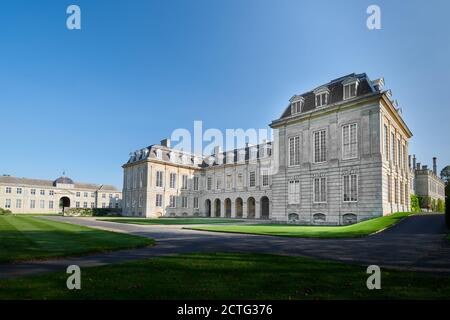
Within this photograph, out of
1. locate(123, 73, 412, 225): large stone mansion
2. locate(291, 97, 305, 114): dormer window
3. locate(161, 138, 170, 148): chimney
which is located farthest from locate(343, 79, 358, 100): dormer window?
locate(161, 138, 170, 148): chimney

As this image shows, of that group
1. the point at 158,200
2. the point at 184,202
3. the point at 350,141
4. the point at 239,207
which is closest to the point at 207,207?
the point at 184,202

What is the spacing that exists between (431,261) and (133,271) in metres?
8.90

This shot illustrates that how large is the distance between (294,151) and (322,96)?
7.19 metres

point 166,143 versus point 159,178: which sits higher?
point 166,143

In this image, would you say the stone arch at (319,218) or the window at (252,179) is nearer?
the stone arch at (319,218)

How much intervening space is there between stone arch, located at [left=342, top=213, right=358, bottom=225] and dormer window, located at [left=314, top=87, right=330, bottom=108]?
12.6 meters

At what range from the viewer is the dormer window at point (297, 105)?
124 feet

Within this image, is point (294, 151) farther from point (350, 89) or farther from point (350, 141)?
point (350, 89)

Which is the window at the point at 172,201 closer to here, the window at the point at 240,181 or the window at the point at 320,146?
the window at the point at 240,181

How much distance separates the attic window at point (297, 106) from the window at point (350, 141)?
683 cm

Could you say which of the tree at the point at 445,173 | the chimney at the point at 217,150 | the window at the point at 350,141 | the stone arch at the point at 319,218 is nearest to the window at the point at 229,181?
the chimney at the point at 217,150

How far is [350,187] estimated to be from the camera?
102ft
